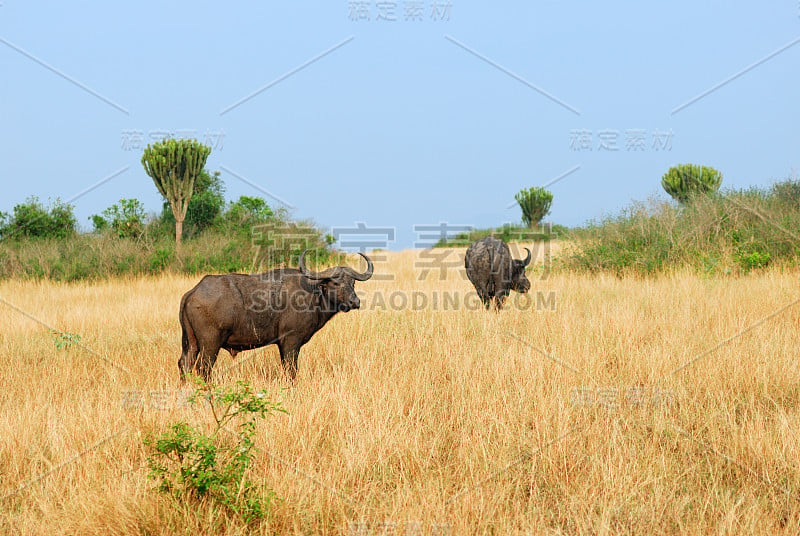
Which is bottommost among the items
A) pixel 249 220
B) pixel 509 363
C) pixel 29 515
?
pixel 29 515

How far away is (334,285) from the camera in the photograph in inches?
268

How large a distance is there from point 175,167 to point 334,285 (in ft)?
63.8

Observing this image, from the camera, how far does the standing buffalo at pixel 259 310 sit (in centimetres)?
622

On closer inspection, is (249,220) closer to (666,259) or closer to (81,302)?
(81,302)

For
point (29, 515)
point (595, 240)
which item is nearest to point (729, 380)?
point (29, 515)

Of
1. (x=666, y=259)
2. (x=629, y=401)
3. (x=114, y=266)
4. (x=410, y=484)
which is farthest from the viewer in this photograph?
(x=114, y=266)

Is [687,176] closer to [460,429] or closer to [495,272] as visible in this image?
[495,272]

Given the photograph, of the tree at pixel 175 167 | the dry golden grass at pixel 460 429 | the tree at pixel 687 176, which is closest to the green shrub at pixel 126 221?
the tree at pixel 175 167

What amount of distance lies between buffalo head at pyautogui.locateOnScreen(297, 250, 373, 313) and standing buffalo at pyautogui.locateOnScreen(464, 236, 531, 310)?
172 inches

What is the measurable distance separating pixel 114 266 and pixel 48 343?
11.0 m

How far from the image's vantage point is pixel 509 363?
20.8 feet

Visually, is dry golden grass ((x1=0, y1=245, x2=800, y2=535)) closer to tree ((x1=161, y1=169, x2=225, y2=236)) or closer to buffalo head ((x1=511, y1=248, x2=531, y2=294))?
buffalo head ((x1=511, y1=248, x2=531, y2=294))

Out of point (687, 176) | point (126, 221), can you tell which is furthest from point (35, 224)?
point (687, 176)

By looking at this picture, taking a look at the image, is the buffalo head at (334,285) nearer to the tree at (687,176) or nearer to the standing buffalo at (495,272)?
the standing buffalo at (495,272)
